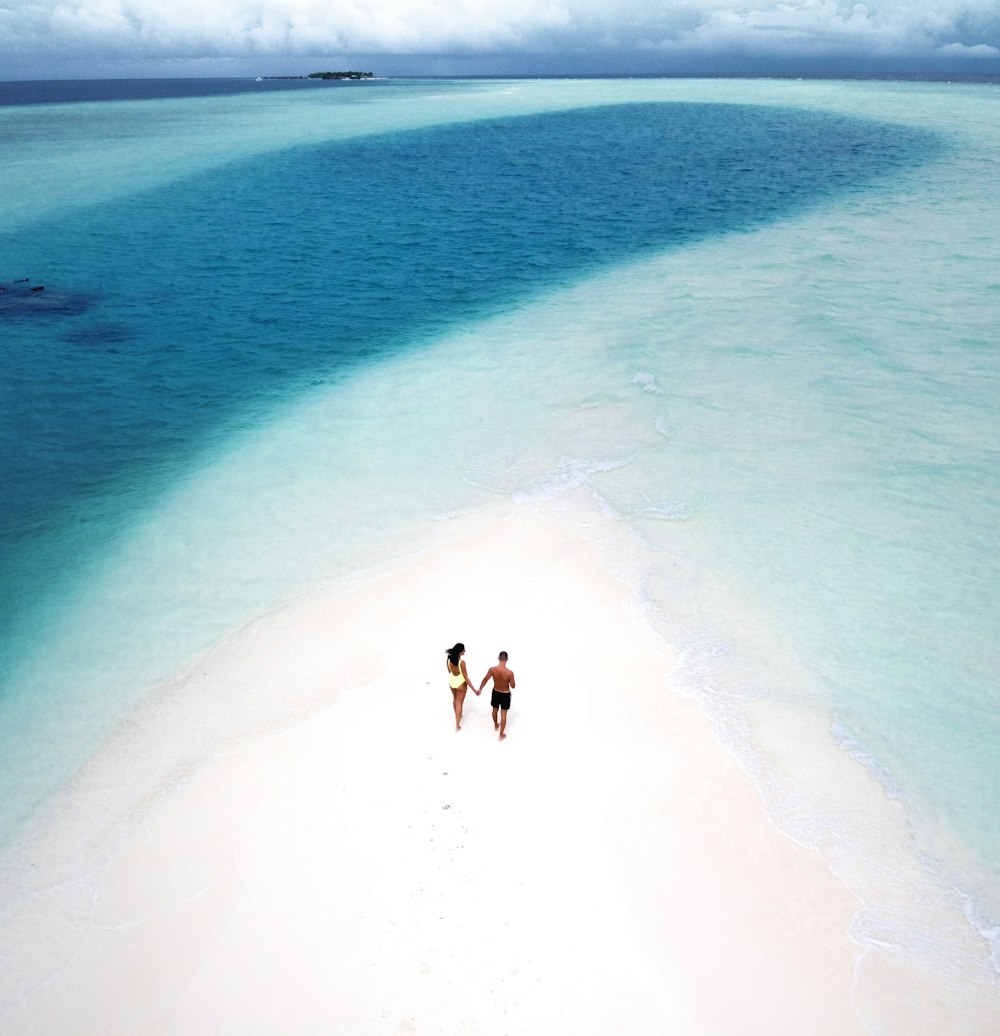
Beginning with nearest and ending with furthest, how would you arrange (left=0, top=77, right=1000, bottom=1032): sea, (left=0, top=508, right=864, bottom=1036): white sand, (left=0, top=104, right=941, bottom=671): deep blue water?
(left=0, top=508, right=864, bottom=1036): white sand
(left=0, top=77, right=1000, bottom=1032): sea
(left=0, top=104, right=941, bottom=671): deep blue water

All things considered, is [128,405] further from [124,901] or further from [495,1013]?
[495,1013]

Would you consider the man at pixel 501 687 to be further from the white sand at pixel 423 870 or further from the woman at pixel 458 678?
the white sand at pixel 423 870

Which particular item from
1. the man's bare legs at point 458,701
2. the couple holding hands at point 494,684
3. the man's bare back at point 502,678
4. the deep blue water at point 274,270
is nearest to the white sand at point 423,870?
the man's bare legs at point 458,701

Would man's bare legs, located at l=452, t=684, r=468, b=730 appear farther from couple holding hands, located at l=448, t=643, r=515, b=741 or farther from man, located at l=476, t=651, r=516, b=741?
man, located at l=476, t=651, r=516, b=741

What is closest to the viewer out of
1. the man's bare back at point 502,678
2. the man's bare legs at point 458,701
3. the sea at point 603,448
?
the man's bare back at point 502,678

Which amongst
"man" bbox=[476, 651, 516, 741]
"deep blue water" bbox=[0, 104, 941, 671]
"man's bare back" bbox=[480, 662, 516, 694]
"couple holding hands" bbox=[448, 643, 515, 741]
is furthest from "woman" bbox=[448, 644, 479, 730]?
"deep blue water" bbox=[0, 104, 941, 671]

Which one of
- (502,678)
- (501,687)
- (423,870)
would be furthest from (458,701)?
(423,870)

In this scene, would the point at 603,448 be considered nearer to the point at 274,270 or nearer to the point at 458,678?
the point at 458,678
